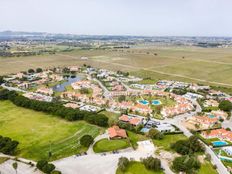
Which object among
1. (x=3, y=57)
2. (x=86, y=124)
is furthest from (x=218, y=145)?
(x=3, y=57)

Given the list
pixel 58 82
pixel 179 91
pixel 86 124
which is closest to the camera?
pixel 86 124

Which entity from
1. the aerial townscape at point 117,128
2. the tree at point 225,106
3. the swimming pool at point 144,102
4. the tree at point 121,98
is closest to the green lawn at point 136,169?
the aerial townscape at point 117,128

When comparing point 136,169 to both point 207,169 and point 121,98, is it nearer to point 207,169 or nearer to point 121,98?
point 207,169

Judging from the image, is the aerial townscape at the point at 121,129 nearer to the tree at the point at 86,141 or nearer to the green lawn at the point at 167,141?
the tree at the point at 86,141

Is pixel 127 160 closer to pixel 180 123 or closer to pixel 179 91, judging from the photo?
pixel 180 123

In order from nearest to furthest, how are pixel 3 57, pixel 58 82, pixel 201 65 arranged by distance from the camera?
1. pixel 58 82
2. pixel 201 65
3. pixel 3 57
